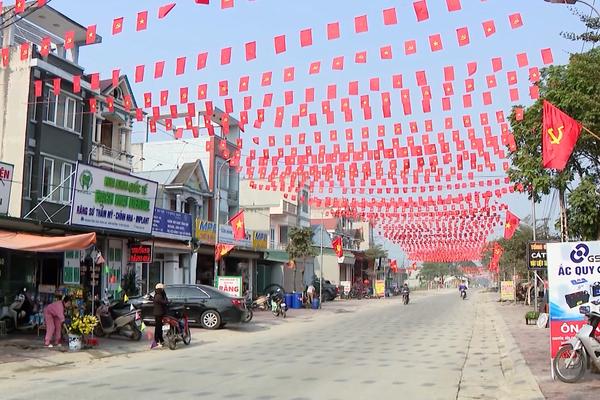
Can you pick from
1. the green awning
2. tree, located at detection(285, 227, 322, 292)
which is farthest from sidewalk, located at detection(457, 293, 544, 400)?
tree, located at detection(285, 227, 322, 292)

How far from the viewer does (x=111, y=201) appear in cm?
2061

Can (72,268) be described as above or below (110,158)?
below

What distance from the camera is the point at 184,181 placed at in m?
36.5

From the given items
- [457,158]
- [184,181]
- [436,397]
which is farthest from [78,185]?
[184,181]

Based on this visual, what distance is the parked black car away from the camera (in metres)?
21.6

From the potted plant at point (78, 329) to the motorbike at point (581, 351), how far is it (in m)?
10.5

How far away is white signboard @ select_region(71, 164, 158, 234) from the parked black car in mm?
2557

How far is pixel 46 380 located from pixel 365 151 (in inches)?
526

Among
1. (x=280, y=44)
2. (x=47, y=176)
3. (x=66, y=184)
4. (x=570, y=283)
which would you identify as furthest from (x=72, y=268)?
(x=570, y=283)

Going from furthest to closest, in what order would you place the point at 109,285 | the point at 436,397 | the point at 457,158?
the point at 109,285 → the point at 457,158 → the point at 436,397

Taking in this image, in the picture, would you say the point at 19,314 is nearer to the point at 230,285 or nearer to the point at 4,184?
the point at 4,184

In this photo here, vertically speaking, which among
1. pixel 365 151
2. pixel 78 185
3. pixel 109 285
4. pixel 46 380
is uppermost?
pixel 365 151

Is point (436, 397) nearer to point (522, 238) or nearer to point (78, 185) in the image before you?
point (78, 185)

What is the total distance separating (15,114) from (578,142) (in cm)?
2098
